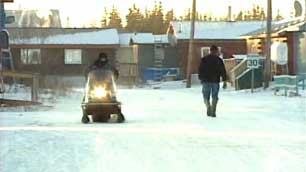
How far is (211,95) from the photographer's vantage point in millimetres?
19125

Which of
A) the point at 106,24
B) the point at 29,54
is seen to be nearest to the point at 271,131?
the point at 29,54

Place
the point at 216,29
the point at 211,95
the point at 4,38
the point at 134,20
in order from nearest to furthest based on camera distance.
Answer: the point at 211,95, the point at 4,38, the point at 216,29, the point at 134,20

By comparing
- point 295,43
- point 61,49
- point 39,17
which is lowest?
point 295,43

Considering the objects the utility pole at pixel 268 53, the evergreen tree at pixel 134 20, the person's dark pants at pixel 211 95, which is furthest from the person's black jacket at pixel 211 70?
the evergreen tree at pixel 134 20

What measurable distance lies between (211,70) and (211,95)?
61 centimetres

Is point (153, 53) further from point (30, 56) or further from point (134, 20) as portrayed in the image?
point (134, 20)

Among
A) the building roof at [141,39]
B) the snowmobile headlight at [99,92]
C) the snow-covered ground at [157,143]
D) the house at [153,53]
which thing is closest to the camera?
the snow-covered ground at [157,143]

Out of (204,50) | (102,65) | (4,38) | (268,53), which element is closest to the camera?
(102,65)

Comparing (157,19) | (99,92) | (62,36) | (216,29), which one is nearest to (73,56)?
(62,36)

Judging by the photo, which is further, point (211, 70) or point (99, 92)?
point (211, 70)

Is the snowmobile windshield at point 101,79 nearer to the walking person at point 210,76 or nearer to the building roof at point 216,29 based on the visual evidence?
the walking person at point 210,76

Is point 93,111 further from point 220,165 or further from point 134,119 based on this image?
point 220,165

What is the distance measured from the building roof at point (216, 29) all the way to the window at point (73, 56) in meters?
8.12

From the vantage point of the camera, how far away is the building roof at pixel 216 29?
6228cm
